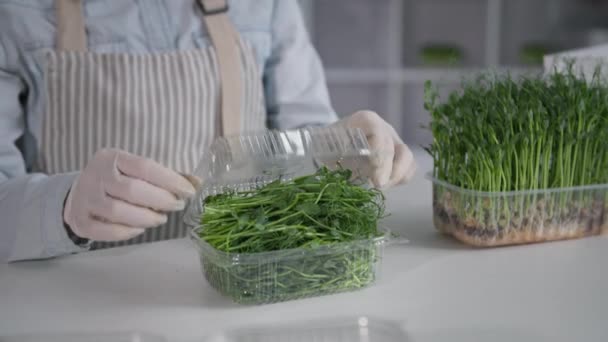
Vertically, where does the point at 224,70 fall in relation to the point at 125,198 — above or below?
above

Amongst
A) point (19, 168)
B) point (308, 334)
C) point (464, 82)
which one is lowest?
point (308, 334)

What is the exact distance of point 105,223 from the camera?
0.92m

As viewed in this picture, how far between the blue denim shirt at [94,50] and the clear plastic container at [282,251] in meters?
0.25

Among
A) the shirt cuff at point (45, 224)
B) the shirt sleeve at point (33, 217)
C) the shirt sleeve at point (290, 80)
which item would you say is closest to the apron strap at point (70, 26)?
the shirt sleeve at point (33, 217)

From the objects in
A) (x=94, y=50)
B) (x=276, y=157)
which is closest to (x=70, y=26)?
(x=94, y=50)

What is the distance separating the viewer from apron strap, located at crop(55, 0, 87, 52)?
47.7 inches

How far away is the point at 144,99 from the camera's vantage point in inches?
48.9

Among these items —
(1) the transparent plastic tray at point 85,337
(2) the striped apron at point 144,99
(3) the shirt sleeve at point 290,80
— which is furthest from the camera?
(3) the shirt sleeve at point 290,80

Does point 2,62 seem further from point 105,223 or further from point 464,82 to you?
point 464,82

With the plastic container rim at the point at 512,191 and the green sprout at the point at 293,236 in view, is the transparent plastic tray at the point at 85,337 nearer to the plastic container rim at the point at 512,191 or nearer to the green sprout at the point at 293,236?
the green sprout at the point at 293,236

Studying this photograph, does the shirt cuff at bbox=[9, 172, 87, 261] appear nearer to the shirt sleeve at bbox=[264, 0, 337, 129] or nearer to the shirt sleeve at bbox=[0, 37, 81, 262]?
the shirt sleeve at bbox=[0, 37, 81, 262]

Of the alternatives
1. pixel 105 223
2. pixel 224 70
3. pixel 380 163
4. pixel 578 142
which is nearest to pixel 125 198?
pixel 105 223

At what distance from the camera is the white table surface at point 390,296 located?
2.37 feet

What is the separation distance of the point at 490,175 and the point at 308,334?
37 cm
